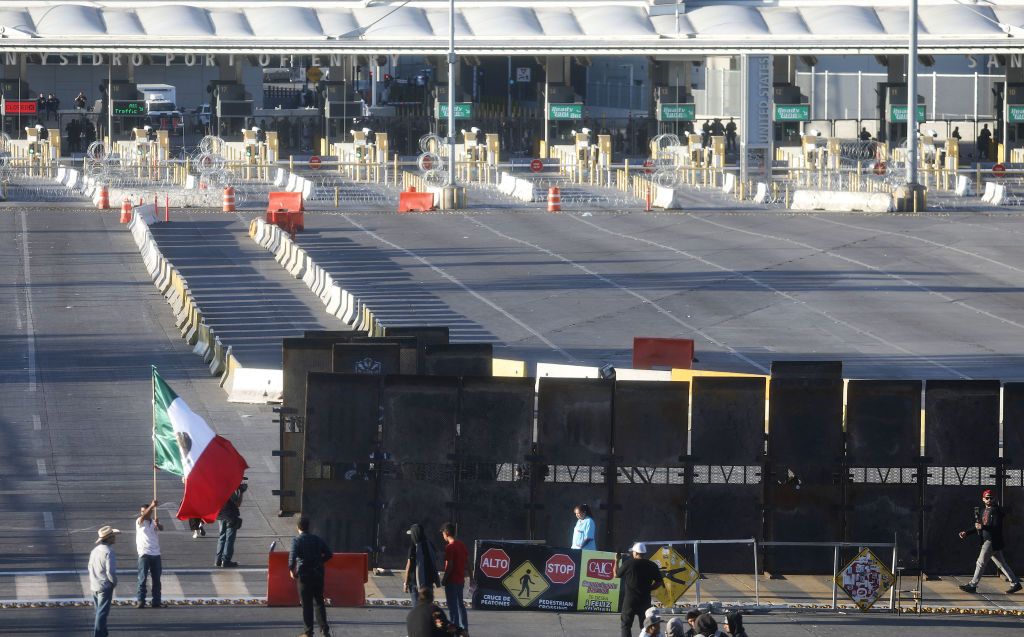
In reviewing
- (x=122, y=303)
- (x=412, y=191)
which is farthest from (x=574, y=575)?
(x=412, y=191)

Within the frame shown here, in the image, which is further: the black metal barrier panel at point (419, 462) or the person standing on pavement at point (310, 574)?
the black metal barrier panel at point (419, 462)

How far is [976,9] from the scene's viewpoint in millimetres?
78688

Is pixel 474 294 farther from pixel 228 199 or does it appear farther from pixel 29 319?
pixel 228 199

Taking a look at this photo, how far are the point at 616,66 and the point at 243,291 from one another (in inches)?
2409

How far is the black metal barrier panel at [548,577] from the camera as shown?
→ 16.6m

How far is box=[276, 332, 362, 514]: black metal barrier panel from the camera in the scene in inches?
778

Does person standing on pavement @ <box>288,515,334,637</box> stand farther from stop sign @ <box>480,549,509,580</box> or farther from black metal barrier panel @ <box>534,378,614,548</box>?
black metal barrier panel @ <box>534,378,614,548</box>

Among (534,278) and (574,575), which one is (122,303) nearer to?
(534,278)

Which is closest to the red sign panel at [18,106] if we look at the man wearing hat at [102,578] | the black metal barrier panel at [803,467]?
the black metal barrier panel at [803,467]

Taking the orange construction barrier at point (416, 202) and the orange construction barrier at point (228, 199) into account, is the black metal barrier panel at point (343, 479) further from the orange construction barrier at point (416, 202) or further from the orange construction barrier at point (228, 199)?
the orange construction barrier at point (416, 202)

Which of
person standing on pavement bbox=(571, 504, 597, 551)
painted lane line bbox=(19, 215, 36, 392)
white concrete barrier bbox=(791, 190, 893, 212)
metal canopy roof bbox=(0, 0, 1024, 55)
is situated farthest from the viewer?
metal canopy roof bbox=(0, 0, 1024, 55)

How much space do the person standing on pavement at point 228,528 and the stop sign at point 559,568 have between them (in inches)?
128

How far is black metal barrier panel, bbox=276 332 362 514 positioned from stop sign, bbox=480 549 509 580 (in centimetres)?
352


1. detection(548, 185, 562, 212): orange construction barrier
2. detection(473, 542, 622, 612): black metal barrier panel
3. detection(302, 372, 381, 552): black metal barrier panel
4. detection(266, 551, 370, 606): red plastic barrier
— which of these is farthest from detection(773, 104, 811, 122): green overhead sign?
detection(266, 551, 370, 606): red plastic barrier
